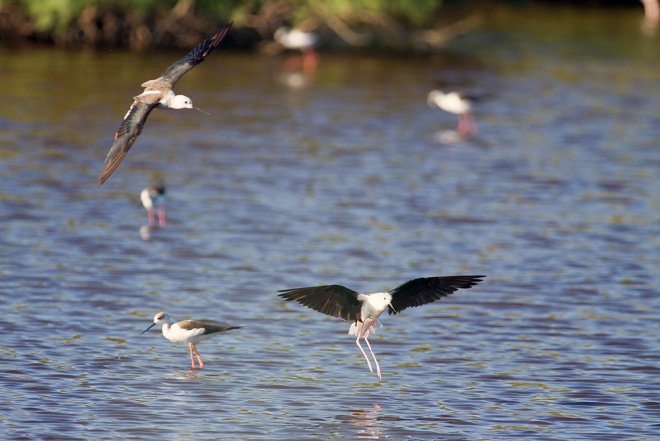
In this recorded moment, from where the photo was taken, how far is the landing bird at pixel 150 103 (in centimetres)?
925

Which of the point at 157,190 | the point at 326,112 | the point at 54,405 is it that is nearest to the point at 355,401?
the point at 54,405

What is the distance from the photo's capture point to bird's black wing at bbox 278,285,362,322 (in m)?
9.73

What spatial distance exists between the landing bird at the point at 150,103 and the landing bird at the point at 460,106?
13195 mm

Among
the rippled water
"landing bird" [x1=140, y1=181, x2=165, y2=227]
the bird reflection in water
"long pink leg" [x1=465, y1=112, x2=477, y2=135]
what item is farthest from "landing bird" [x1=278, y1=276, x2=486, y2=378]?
"long pink leg" [x1=465, y1=112, x2=477, y2=135]

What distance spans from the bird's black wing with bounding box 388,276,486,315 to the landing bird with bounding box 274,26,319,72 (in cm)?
1926

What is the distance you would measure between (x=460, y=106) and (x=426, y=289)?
14.0 metres

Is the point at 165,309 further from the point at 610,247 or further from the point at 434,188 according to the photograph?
the point at 434,188

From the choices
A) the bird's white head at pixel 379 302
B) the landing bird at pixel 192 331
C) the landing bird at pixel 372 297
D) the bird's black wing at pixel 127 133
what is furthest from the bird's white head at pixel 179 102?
the bird's white head at pixel 379 302

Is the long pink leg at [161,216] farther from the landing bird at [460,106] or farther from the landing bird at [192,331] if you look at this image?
the landing bird at [460,106]

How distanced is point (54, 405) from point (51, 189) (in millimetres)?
8704

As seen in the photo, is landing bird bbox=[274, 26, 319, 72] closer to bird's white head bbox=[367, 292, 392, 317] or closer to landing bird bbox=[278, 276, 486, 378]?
landing bird bbox=[278, 276, 486, 378]

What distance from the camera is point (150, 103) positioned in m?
10.0

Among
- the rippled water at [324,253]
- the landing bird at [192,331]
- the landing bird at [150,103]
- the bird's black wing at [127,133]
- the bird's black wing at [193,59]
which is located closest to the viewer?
the bird's black wing at [127,133]

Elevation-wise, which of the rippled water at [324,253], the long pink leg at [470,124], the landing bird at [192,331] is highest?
the landing bird at [192,331]
